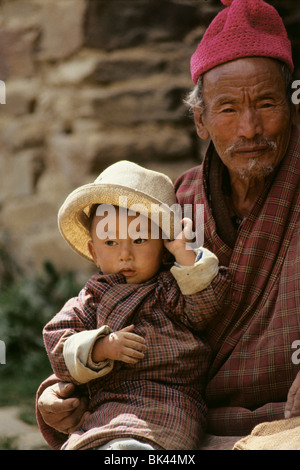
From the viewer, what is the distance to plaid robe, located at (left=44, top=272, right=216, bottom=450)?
227 cm

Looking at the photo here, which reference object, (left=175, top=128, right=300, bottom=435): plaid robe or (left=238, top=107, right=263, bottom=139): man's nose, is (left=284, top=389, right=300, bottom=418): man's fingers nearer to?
(left=175, top=128, right=300, bottom=435): plaid robe

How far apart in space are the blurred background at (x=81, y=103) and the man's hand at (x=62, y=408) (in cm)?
194

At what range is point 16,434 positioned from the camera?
375 cm

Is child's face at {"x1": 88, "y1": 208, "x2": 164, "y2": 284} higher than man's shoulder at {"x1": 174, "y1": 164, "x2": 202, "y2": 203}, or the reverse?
man's shoulder at {"x1": 174, "y1": 164, "x2": 202, "y2": 203}

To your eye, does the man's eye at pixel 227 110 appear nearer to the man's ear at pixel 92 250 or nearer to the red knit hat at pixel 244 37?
the red knit hat at pixel 244 37

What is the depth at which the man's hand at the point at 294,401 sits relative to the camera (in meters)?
2.24

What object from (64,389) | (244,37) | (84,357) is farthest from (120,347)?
(244,37)

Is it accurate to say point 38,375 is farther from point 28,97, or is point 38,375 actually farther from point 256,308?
point 256,308

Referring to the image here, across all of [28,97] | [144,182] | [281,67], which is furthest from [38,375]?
[281,67]

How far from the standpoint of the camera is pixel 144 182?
2668mm

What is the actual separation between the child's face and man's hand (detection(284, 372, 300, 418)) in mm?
672

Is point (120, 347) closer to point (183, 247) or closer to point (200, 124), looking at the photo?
point (183, 247)

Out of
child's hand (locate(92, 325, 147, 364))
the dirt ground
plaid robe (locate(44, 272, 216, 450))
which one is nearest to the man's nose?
plaid robe (locate(44, 272, 216, 450))

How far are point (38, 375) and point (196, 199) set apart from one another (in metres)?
2.33
